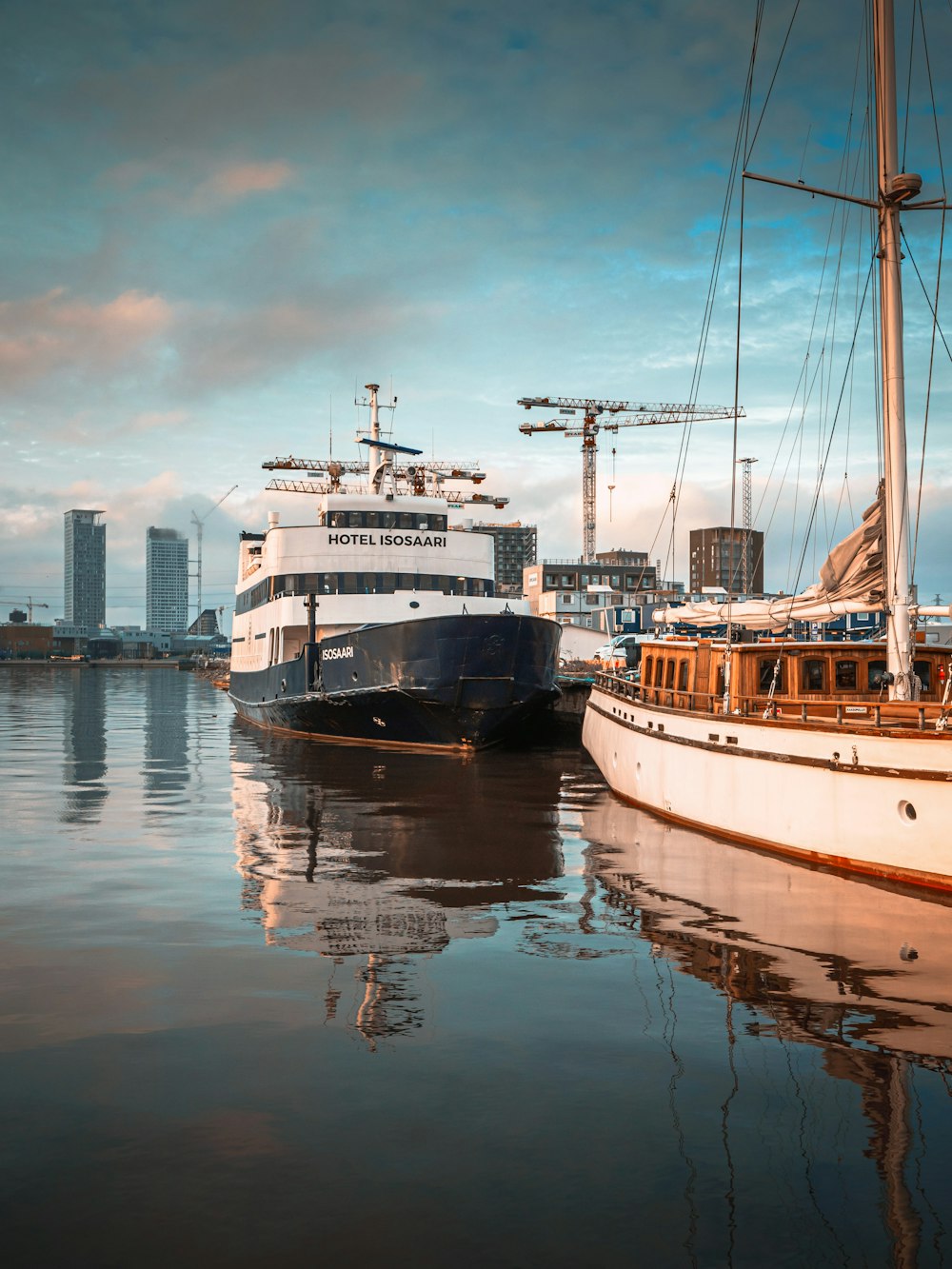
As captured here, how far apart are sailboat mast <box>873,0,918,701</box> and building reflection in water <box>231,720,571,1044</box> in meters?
6.60

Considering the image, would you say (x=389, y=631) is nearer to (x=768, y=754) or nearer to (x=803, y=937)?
(x=768, y=754)

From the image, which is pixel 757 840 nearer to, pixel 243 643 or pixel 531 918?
pixel 531 918

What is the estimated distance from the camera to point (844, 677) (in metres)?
18.1

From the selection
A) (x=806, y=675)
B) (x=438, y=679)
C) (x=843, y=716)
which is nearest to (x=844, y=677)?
(x=806, y=675)

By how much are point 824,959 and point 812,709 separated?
7010 mm

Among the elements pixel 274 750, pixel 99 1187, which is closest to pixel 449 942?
pixel 99 1187

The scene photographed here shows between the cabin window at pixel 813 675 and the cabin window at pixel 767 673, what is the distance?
0.39 meters

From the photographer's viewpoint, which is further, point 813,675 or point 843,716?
point 813,675

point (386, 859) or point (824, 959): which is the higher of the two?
point (824, 959)

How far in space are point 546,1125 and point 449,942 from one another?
423 cm

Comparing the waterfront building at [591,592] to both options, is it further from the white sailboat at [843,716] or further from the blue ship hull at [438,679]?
the white sailboat at [843,716]

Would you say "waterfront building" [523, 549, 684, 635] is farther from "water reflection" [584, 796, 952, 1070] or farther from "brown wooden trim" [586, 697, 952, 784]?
"water reflection" [584, 796, 952, 1070]

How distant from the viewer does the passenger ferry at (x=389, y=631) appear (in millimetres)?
28000

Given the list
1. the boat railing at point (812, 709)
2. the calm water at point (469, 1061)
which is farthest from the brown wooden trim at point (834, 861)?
the boat railing at point (812, 709)
